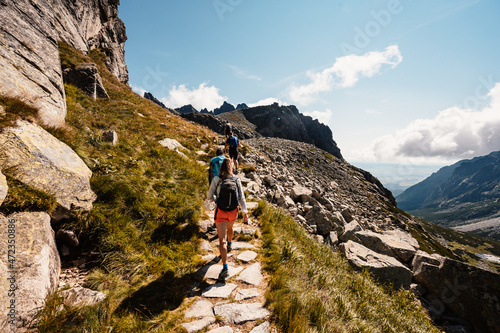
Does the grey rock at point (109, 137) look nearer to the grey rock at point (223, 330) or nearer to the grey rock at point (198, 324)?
the grey rock at point (198, 324)

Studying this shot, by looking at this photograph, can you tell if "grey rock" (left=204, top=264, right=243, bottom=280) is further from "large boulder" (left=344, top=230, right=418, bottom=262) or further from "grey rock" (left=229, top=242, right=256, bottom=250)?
"large boulder" (left=344, top=230, right=418, bottom=262)

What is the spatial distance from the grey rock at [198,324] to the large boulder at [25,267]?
2.28 m

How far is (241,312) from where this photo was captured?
13.1ft

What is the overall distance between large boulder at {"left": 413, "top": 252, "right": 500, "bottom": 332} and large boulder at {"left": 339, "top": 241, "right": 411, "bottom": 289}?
2181mm

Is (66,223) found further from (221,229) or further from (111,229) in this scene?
(221,229)

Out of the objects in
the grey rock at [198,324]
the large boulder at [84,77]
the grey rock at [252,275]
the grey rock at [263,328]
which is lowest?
the grey rock at [198,324]

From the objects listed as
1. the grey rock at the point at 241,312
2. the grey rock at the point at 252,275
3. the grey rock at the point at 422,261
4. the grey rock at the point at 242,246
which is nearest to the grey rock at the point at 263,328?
the grey rock at the point at 241,312

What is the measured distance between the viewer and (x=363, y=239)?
44.2 ft

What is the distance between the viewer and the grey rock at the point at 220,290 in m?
4.43

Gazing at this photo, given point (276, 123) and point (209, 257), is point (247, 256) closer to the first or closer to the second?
point (209, 257)

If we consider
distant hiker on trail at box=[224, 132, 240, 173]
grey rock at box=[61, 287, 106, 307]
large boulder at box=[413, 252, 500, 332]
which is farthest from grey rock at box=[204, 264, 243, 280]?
large boulder at box=[413, 252, 500, 332]

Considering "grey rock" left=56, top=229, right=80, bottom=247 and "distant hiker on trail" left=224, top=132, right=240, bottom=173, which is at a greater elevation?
"distant hiker on trail" left=224, top=132, right=240, bottom=173

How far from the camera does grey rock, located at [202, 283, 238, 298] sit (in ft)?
14.5

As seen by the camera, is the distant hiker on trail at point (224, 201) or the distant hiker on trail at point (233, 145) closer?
the distant hiker on trail at point (224, 201)
